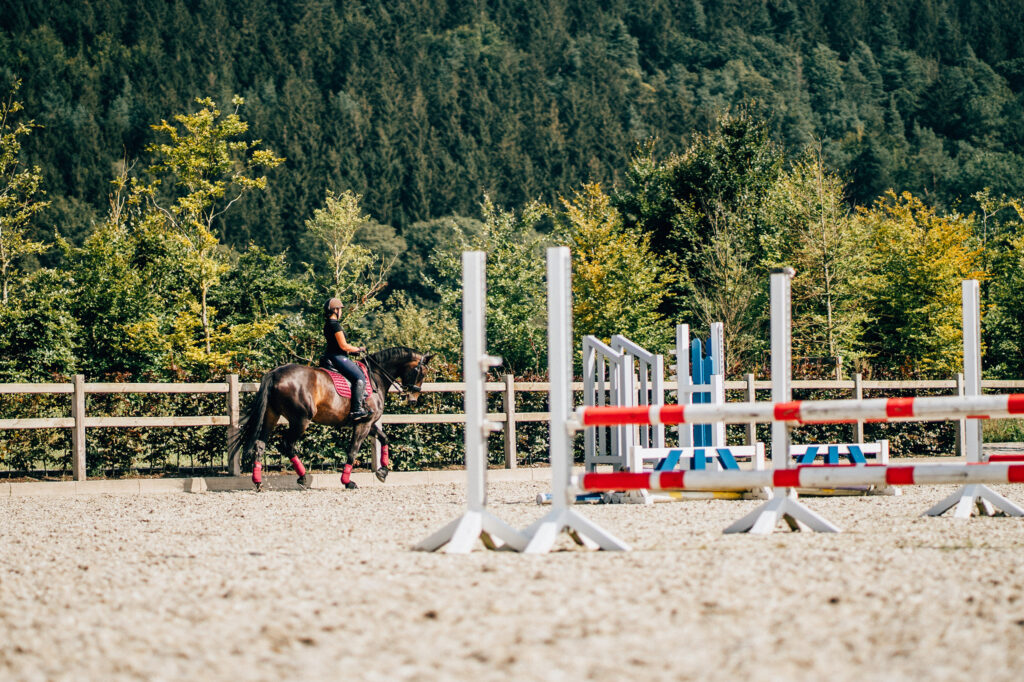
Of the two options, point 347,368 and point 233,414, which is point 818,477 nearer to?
point 347,368

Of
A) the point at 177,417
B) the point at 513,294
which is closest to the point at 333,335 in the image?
the point at 177,417

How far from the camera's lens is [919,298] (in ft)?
106

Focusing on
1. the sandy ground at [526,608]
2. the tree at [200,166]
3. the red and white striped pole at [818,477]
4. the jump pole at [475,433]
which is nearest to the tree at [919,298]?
the tree at [200,166]

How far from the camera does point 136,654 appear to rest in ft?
11.6

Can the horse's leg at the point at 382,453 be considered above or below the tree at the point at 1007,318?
below

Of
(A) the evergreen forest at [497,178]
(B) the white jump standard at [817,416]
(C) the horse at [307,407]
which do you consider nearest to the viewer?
(B) the white jump standard at [817,416]

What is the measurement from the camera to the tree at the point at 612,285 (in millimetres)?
32156

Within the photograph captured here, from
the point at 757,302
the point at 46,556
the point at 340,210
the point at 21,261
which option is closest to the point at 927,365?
the point at 757,302

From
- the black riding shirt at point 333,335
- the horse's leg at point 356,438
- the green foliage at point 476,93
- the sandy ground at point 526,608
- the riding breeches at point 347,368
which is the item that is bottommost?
the sandy ground at point 526,608

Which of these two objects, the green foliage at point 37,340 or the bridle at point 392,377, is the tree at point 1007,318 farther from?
the green foliage at point 37,340

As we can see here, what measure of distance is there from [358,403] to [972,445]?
7.34 metres

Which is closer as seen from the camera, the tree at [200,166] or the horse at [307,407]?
the horse at [307,407]

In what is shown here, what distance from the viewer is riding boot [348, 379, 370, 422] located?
1320 cm

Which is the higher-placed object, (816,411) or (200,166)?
(200,166)
